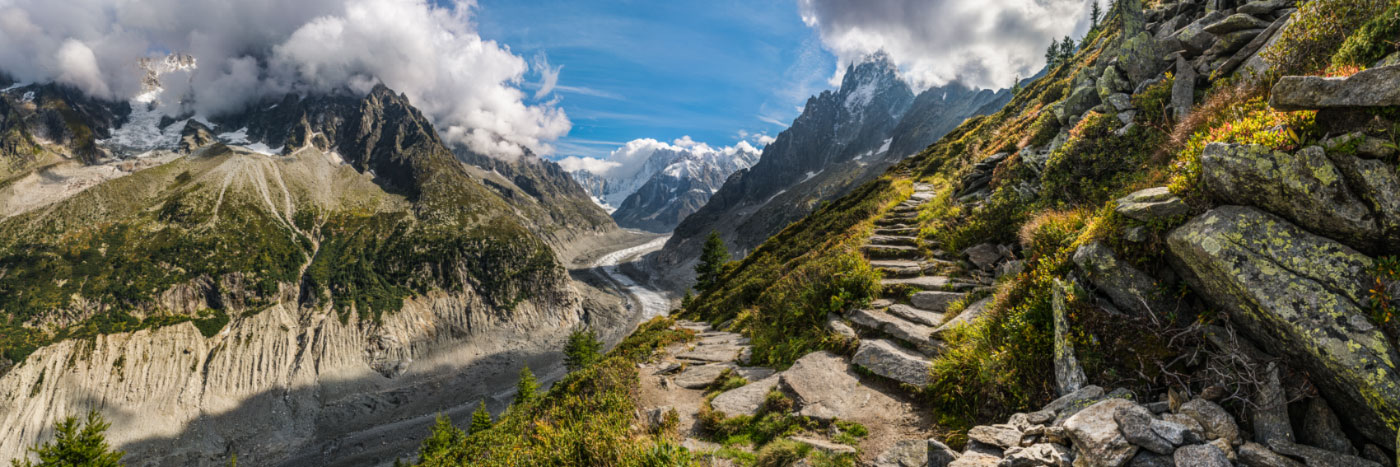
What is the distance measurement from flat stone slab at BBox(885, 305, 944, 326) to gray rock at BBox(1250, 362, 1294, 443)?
187 inches

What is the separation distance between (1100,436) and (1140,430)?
1.01ft

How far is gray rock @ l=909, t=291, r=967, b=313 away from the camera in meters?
9.85

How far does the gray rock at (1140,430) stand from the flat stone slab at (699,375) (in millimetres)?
7587

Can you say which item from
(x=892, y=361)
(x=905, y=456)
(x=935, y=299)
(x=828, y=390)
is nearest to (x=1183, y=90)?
(x=935, y=299)

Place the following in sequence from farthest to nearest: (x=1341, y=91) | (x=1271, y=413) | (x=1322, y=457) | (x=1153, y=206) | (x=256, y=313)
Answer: (x=256, y=313) < (x=1153, y=206) < (x=1341, y=91) < (x=1271, y=413) < (x=1322, y=457)

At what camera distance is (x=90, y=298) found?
98.3 meters

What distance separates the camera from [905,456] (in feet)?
18.4

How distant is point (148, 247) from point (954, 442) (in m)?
181

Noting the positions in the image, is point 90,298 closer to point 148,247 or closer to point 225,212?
point 148,247

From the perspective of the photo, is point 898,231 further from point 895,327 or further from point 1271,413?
point 1271,413

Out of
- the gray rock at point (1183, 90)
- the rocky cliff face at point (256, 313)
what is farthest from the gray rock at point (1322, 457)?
the rocky cliff face at point (256, 313)

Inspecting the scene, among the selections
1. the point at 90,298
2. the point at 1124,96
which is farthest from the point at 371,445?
the point at 1124,96

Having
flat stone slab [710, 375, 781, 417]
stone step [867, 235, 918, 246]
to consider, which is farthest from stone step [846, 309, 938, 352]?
stone step [867, 235, 918, 246]

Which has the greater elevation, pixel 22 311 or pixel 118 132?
pixel 118 132
